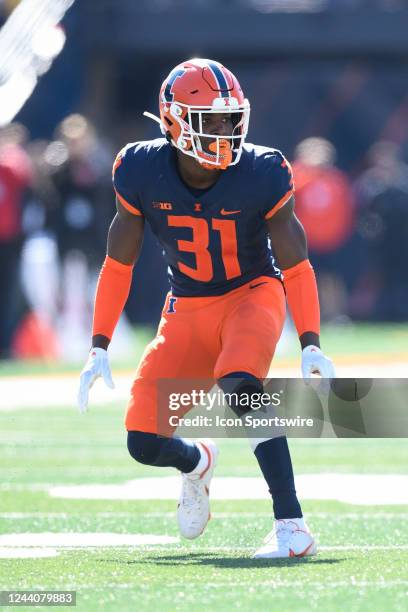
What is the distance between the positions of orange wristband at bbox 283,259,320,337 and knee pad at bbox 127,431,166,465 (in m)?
0.59

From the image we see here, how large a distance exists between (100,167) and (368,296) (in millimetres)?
4209

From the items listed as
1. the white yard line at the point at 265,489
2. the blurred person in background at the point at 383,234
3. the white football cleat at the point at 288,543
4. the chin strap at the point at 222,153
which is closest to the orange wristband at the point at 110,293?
the chin strap at the point at 222,153

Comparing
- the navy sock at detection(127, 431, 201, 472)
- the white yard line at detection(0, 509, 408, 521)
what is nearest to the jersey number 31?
the navy sock at detection(127, 431, 201, 472)

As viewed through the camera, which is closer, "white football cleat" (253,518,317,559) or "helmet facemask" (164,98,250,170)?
"white football cleat" (253,518,317,559)

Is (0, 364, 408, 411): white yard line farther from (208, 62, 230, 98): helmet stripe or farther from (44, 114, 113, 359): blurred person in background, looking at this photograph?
(208, 62, 230, 98): helmet stripe

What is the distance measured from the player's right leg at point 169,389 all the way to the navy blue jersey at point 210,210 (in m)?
0.13

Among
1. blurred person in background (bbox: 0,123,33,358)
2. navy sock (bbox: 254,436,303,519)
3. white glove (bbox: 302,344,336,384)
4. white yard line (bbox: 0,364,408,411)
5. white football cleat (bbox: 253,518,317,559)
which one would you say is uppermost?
blurred person in background (bbox: 0,123,33,358)

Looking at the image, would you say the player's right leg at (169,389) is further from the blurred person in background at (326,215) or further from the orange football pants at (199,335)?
the blurred person in background at (326,215)

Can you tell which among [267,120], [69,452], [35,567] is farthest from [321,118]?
[35,567]

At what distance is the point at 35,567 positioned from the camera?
4.50 meters

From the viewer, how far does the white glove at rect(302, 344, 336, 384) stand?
15.9ft

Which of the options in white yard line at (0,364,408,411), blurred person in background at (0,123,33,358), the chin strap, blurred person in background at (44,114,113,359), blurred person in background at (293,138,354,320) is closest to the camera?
the chin strap

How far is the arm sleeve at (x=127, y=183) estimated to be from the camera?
17.1 feet

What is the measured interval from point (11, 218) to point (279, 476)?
7.07 metres
